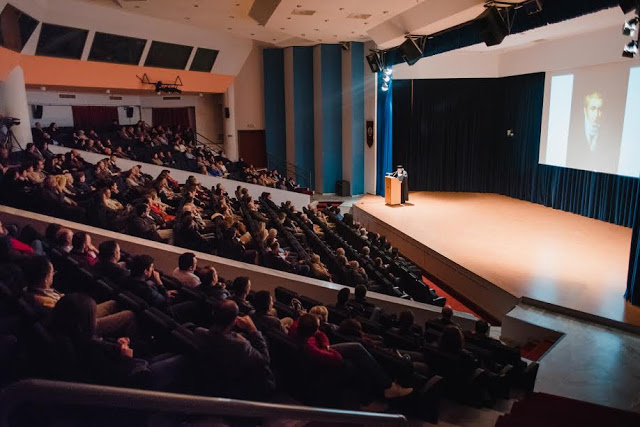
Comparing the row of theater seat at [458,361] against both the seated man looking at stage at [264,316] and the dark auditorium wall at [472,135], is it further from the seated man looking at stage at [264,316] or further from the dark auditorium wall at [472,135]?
the dark auditorium wall at [472,135]

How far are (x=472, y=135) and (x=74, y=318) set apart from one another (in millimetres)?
12588

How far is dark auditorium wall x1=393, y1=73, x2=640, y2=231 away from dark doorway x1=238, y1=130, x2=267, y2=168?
4238 mm

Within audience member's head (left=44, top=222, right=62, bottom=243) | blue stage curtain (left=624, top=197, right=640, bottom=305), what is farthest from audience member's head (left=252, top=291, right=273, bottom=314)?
blue stage curtain (left=624, top=197, right=640, bottom=305)

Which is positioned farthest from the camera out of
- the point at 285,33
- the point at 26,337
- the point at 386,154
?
the point at 386,154

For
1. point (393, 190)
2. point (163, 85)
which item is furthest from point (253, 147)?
point (393, 190)

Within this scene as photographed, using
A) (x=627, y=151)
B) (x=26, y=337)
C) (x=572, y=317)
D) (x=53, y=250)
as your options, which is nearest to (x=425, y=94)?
(x=627, y=151)

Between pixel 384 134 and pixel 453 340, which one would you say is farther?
pixel 384 134

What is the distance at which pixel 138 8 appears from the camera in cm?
963

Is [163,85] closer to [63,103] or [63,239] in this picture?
[63,103]

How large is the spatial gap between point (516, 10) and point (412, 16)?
90.7 inches

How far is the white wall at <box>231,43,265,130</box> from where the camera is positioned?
47.3ft

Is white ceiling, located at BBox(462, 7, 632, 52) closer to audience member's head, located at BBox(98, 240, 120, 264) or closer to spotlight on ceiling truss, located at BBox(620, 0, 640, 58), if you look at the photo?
spotlight on ceiling truss, located at BBox(620, 0, 640, 58)

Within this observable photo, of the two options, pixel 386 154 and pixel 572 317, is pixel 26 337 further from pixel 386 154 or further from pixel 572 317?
pixel 386 154

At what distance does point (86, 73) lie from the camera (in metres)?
10.4
